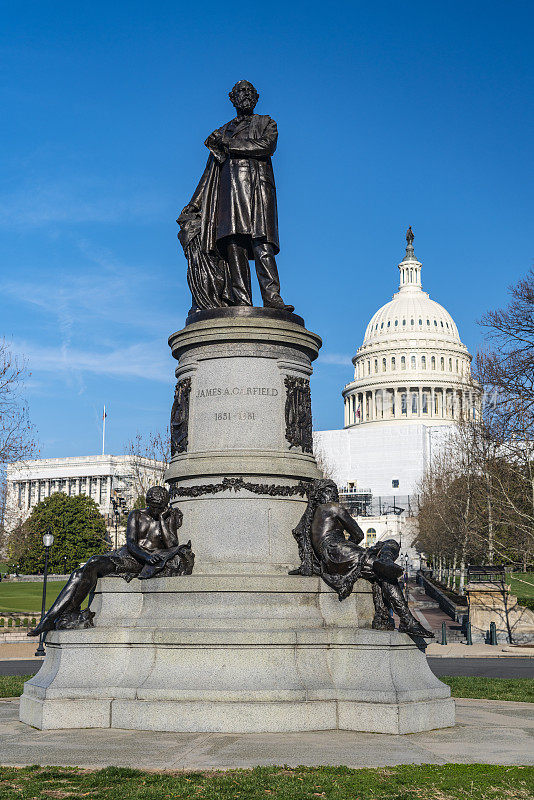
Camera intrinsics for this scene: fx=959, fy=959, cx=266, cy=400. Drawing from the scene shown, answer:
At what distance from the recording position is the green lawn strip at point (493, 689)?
14.5 metres

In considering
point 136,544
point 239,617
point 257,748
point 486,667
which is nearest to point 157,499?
point 136,544

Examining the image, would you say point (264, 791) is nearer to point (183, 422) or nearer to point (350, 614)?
point (350, 614)

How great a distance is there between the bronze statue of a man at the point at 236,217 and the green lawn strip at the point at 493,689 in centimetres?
664

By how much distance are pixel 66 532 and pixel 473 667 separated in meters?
82.8

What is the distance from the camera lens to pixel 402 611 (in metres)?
11.3

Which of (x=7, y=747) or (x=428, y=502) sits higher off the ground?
(x=428, y=502)

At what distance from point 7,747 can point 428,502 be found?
218 ft

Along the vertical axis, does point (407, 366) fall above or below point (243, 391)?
above

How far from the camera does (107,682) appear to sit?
1086 centimetres

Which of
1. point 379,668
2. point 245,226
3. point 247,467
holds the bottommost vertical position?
point 379,668

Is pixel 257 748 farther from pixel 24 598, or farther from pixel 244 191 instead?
pixel 24 598

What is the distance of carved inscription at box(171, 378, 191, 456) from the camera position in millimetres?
13258

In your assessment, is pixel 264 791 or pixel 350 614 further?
pixel 350 614

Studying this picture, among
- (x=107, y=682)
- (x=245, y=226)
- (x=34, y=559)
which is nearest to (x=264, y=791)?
(x=107, y=682)
